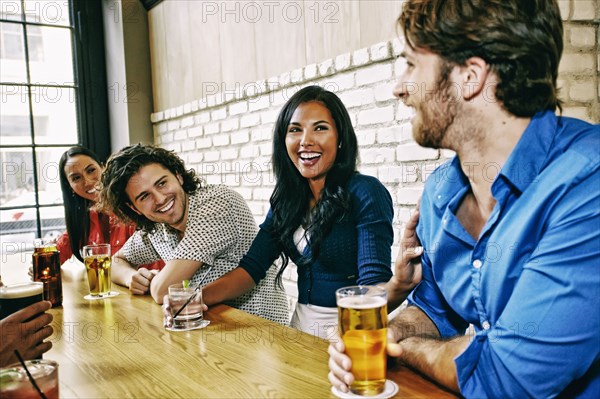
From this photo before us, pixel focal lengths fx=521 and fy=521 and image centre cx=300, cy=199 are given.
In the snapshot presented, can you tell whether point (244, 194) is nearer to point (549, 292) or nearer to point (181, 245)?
point (181, 245)

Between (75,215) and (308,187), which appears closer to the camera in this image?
(308,187)

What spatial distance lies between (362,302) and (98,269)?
3.97 feet

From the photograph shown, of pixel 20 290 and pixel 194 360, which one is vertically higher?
pixel 20 290

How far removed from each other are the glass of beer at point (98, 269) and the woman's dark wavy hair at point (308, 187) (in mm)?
605

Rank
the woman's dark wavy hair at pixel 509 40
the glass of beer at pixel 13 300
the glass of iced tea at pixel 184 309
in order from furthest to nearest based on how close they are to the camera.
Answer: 1. the glass of iced tea at pixel 184 309
2. the glass of beer at pixel 13 300
3. the woman's dark wavy hair at pixel 509 40

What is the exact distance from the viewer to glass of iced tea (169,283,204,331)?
136 cm

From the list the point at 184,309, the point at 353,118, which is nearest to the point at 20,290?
the point at 184,309

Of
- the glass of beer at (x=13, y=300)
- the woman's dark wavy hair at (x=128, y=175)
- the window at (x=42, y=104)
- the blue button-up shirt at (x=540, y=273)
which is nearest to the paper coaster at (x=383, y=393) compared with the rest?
the blue button-up shirt at (x=540, y=273)

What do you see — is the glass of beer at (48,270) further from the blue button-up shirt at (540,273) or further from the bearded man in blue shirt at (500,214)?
the blue button-up shirt at (540,273)

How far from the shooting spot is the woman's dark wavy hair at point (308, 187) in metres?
1.80

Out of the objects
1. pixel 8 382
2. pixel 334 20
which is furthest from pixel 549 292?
pixel 334 20

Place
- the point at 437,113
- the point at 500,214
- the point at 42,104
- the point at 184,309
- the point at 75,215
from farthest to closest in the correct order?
the point at 42,104, the point at 75,215, the point at 184,309, the point at 437,113, the point at 500,214

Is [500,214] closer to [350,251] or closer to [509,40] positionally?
[509,40]

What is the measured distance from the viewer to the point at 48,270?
1716 millimetres
